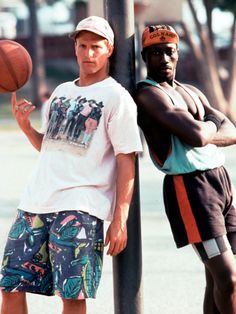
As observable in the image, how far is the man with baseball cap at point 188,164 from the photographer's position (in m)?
5.00

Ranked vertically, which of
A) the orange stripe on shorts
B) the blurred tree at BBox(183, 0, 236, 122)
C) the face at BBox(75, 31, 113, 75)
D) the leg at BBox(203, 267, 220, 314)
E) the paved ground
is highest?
the face at BBox(75, 31, 113, 75)

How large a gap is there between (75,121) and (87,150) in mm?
150

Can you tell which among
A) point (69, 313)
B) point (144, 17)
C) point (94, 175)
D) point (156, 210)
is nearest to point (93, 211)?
point (94, 175)

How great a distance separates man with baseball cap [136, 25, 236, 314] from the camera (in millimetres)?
5004

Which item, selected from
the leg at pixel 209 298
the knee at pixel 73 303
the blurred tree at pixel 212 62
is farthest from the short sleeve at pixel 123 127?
the blurred tree at pixel 212 62

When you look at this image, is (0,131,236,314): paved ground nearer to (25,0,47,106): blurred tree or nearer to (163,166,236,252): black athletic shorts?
(163,166,236,252): black athletic shorts

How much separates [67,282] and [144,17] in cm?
1432

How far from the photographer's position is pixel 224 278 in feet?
16.5

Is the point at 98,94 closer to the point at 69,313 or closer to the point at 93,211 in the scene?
the point at 93,211

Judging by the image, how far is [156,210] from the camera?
35.1 feet

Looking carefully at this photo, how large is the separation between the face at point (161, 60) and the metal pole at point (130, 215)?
121 millimetres

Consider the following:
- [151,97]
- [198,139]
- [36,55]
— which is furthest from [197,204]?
[36,55]

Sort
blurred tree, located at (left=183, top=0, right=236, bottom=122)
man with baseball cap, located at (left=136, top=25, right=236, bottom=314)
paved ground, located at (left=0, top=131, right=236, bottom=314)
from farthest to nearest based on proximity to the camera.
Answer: blurred tree, located at (left=183, top=0, right=236, bottom=122) → paved ground, located at (left=0, top=131, right=236, bottom=314) → man with baseball cap, located at (left=136, top=25, right=236, bottom=314)

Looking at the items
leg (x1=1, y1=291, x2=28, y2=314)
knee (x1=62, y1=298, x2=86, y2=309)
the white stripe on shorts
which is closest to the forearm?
the white stripe on shorts
